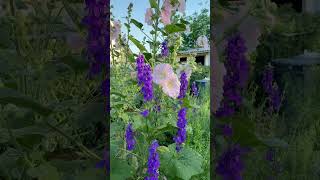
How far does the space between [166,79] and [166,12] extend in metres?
0.15

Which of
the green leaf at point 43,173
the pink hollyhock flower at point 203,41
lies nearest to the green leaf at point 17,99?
the green leaf at point 43,173

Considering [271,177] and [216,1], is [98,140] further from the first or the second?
[271,177]

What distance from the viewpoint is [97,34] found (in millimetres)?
661

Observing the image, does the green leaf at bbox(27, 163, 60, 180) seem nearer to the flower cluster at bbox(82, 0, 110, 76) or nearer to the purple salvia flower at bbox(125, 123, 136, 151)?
the flower cluster at bbox(82, 0, 110, 76)

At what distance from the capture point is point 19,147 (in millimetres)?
515

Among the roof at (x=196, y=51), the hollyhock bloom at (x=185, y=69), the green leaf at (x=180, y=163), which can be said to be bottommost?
the green leaf at (x=180, y=163)

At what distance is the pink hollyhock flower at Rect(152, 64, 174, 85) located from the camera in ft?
2.77

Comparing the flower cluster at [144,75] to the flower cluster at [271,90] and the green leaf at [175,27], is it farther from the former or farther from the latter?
the flower cluster at [271,90]

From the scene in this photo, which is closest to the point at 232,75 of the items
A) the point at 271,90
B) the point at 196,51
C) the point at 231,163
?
the point at 231,163

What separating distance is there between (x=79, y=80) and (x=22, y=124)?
35 centimetres

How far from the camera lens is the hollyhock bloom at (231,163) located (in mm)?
771

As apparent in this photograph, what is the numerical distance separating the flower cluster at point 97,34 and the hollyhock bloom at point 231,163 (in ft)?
0.94

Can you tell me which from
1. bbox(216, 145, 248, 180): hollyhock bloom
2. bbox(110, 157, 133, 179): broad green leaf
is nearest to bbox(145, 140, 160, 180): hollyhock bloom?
bbox(110, 157, 133, 179): broad green leaf

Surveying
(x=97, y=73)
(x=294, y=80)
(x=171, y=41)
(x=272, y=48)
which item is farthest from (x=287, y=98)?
(x=97, y=73)
